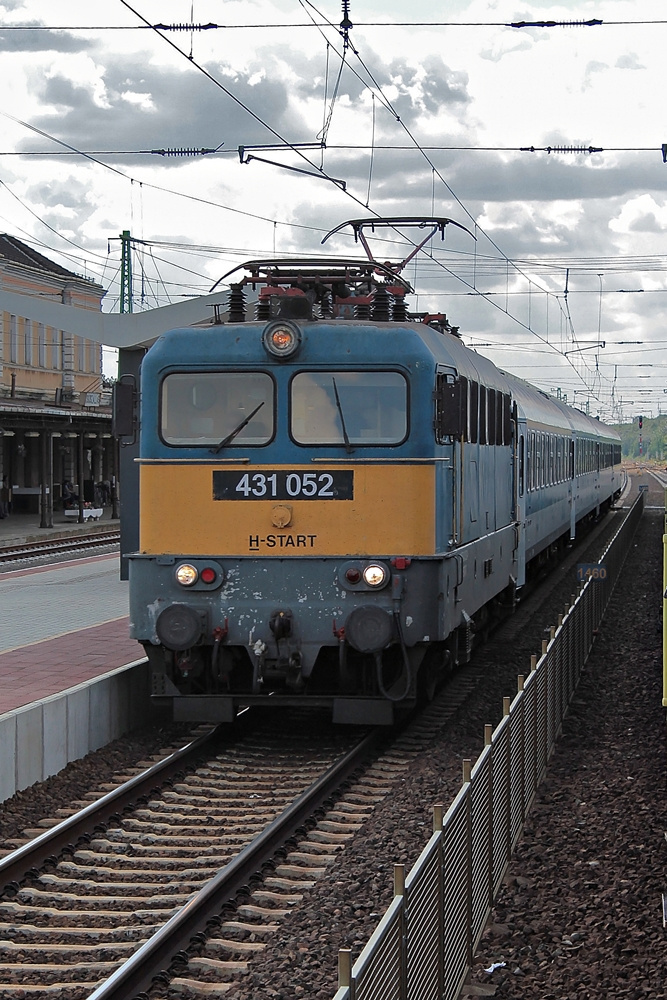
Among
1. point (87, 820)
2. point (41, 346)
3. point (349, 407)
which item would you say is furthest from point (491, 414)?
point (41, 346)

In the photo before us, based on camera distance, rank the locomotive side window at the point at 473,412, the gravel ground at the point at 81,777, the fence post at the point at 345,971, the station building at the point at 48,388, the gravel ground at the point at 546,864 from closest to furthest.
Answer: the fence post at the point at 345,971 → the gravel ground at the point at 546,864 → the gravel ground at the point at 81,777 → the locomotive side window at the point at 473,412 → the station building at the point at 48,388

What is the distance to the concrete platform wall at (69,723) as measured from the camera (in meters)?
9.35

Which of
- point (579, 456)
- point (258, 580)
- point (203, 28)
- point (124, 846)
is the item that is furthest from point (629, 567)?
point (124, 846)

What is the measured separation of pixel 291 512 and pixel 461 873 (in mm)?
4670

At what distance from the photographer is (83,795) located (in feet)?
31.5

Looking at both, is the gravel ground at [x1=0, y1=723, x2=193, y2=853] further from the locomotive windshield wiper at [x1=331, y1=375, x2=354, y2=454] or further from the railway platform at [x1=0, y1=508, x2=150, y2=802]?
the locomotive windshield wiper at [x1=331, y1=375, x2=354, y2=454]

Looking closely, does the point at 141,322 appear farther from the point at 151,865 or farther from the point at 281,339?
the point at 151,865

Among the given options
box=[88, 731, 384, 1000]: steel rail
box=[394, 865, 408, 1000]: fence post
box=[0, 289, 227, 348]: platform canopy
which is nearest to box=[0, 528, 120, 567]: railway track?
box=[0, 289, 227, 348]: platform canopy

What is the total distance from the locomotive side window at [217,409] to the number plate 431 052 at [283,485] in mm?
277

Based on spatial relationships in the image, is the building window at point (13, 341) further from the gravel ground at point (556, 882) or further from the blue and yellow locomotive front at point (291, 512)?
the blue and yellow locomotive front at point (291, 512)

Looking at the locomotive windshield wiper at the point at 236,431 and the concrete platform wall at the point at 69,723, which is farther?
the locomotive windshield wiper at the point at 236,431

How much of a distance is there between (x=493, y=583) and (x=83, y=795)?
602cm

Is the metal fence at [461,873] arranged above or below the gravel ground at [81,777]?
above

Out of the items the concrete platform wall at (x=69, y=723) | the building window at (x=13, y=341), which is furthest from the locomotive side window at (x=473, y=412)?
the building window at (x=13, y=341)
